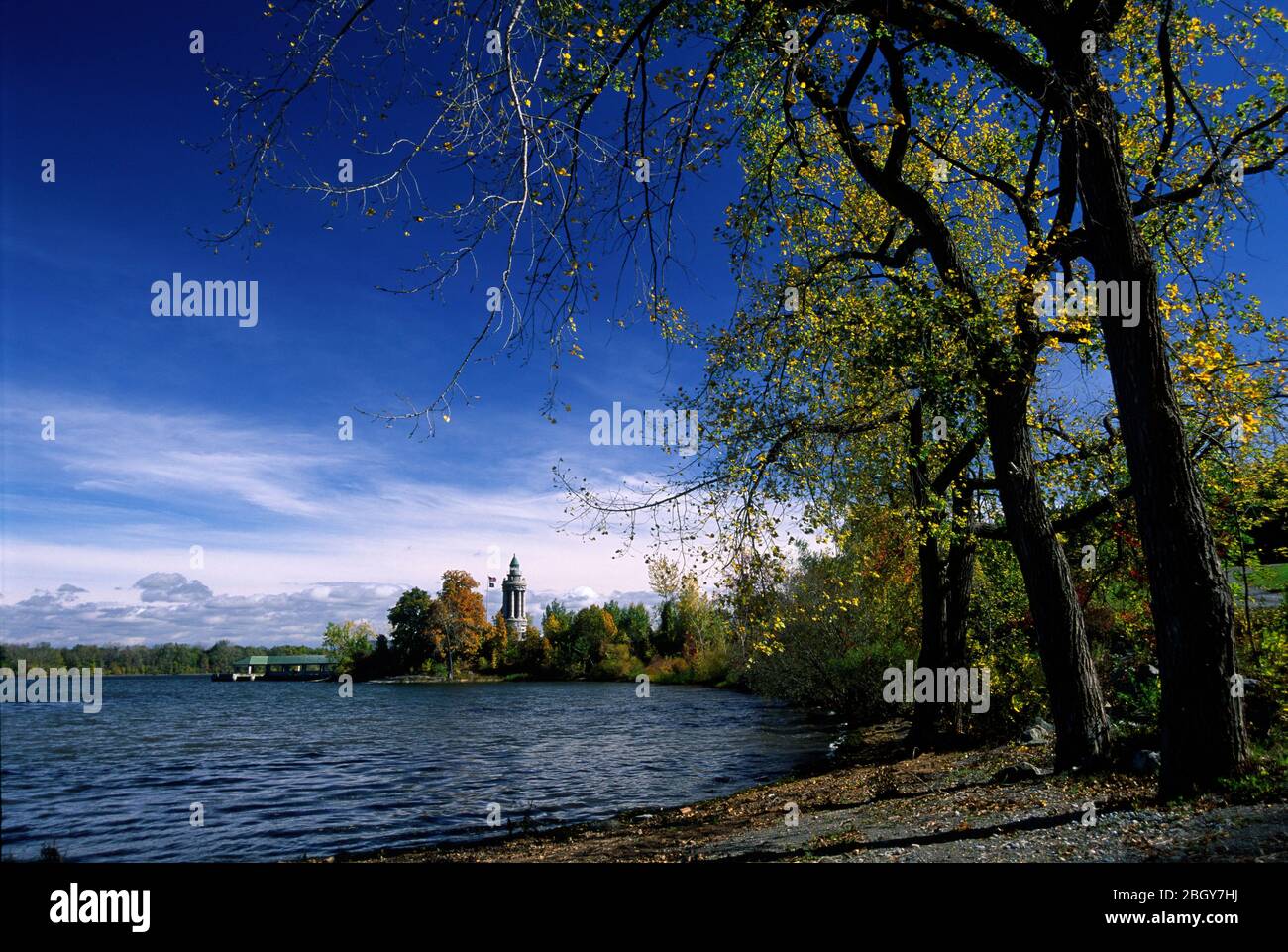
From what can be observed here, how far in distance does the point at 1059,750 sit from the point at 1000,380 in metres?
6.35

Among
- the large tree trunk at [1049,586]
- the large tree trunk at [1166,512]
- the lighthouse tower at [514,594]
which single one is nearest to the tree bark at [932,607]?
the large tree trunk at [1049,586]

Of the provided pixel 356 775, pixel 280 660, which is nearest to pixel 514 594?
pixel 280 660

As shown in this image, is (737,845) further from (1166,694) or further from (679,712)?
(679,712)

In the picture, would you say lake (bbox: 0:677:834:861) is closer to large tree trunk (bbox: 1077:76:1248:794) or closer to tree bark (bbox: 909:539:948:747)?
tree bark (bbox: 909:539:948:747)

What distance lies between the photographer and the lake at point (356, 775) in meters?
16.9

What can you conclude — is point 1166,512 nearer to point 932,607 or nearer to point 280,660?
point 932,607

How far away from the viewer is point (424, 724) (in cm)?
4441

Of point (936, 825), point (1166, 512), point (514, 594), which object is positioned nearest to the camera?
point (1166, 512)

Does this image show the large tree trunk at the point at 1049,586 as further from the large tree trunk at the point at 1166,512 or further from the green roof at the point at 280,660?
the green roof at the point at 280,660

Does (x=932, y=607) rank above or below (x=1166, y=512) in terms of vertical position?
below

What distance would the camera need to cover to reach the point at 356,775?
25344 mm

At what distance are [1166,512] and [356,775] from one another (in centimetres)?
2501

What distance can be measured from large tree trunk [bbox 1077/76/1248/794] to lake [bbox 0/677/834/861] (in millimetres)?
11393
